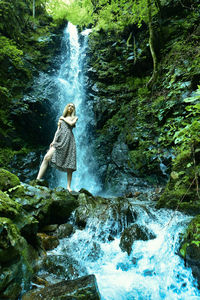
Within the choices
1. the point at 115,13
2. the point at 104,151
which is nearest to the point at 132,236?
the point at 104,151

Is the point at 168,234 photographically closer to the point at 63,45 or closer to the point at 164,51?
the point at 164,51

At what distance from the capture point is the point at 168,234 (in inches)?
132

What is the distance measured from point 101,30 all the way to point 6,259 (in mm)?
16331

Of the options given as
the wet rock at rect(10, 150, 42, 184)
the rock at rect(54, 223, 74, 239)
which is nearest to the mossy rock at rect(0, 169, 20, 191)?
the rock at rect(54, 223, 74, 239)

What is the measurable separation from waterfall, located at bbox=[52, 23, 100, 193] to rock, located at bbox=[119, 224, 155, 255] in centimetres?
611

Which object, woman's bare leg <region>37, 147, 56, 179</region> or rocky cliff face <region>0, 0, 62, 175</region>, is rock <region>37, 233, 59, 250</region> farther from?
rocky cliff face <region>0, 0, 62, 175</region>

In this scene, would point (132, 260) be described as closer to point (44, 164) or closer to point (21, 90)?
point (44, 164)

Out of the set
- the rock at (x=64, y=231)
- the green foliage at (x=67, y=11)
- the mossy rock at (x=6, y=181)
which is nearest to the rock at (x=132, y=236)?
the rock at (x=64, y=231)

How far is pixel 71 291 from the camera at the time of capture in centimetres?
191

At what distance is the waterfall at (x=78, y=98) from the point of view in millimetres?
10312

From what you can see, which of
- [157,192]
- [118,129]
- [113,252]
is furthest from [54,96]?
[113,252]

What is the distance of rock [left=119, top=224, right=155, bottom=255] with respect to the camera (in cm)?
334

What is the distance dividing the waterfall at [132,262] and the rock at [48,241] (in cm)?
10

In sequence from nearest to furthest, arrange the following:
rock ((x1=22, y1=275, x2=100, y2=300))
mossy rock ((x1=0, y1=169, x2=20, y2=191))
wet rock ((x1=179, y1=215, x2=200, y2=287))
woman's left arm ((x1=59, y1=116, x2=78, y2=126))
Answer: rock ((x1=22, y1=275, x2=100, y2=300))
wet rock ((x1=179, y1=215, x2=200, y2=287))
mossy rock ((x1=0, y1=169, x2=20, y2=191))
woman's left arm ((x1=59, y1=116, x2=78, y2=126))
